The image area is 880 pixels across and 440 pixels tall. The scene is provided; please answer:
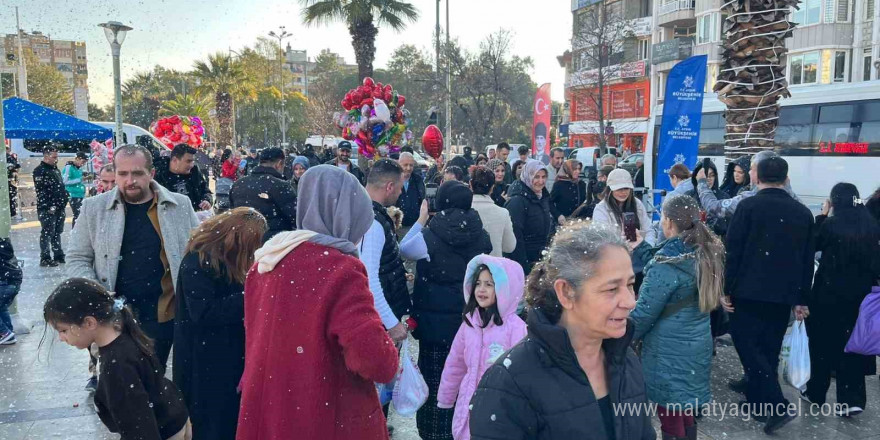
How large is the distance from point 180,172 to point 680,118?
23.6ft

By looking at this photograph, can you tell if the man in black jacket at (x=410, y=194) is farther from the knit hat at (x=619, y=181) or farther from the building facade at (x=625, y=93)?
the building facade at (x=625, y=93)

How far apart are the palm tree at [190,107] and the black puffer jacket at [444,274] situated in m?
41.9

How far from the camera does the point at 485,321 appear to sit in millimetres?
3322

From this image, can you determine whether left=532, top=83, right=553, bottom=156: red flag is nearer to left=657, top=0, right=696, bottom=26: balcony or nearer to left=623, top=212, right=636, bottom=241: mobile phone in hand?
left=623, top=212, right=636, bottom=241: mobile phone in hand

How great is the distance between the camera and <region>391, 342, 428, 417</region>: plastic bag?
340 centimetres

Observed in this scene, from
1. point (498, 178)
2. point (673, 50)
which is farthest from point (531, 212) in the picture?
point (673, 50)

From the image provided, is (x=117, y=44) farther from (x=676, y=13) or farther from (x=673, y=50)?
(x=676, y=13)

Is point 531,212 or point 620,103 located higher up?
point 620,103

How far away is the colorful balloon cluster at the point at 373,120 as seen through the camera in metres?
9.91

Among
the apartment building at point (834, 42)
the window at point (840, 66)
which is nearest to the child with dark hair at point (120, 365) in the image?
the apartment building at point (834, 42)

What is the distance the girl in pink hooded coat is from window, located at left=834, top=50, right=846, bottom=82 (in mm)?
35359

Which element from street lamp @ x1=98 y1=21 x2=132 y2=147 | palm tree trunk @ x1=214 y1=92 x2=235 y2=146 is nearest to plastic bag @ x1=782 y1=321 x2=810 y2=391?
street lamp @ x1=98 y1=21 x2=132 y2=147

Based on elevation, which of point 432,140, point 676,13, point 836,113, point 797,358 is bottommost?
point 797,358

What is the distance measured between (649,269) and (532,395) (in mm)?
2133
